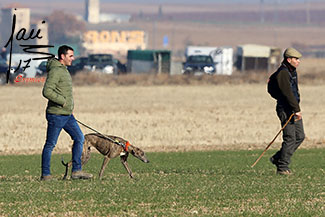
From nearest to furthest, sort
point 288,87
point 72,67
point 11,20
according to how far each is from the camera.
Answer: point 288,87
point 72,67
point 11,20

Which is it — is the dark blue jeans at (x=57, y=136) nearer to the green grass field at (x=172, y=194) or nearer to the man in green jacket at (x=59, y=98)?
the man in green jacket at (x=59, y=98)

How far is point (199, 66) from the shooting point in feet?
179

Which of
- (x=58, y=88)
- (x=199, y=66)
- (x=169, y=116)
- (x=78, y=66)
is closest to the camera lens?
(x=58, y=88)

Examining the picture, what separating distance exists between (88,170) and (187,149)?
21.6ft

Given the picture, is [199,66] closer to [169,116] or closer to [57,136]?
[169,116]

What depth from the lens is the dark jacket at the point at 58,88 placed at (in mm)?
12633

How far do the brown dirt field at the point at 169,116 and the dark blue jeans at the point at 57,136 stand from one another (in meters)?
9.28

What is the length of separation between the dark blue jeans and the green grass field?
38 centimetres

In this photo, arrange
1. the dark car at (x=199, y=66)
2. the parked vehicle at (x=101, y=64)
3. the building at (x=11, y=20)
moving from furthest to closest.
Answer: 1. the building at (x=11, y=20)
2. the parked vehicle at (x=101, y=64)
3. the dark car at (x=199, y=66)

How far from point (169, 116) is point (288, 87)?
1833cm

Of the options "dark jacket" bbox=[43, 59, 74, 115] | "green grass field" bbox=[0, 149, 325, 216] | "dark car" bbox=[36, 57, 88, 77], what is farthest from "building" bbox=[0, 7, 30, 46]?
"dark jacket" bbox=[43, 59, 74, 115]

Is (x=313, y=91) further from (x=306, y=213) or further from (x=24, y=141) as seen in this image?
(x=306, y=213)

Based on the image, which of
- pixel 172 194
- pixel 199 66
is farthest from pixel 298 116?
pixel 199 66

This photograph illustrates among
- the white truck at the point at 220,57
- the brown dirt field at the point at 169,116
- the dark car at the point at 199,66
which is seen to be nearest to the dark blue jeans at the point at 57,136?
the brown dirt field at the point at 169,116
